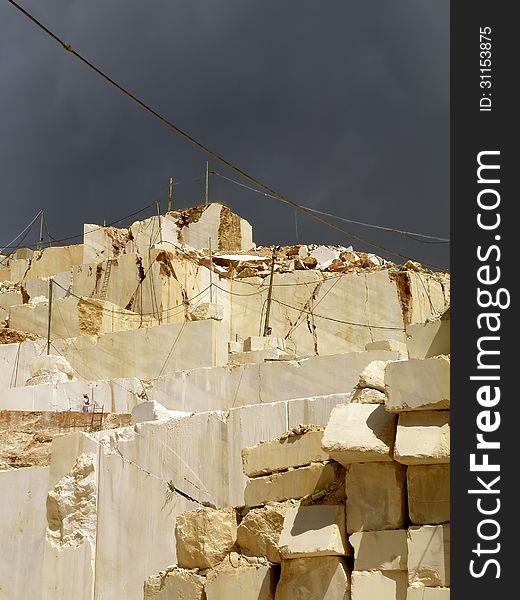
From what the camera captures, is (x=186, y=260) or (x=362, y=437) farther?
(x=186, y=260)

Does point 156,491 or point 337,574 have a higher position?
point 156,491

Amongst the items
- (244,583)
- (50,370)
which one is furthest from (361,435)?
(50,370)

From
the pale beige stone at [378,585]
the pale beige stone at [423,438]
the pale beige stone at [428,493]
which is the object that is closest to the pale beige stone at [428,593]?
the pale beige stone at [378,585]

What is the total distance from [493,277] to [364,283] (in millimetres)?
21013

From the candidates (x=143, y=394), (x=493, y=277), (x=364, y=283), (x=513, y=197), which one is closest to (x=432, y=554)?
(x=493, y=277)

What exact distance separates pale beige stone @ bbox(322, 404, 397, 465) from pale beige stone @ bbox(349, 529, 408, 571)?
582 millimetres

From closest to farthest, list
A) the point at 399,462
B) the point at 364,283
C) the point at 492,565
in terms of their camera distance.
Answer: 1. the point at 492,565
2. the point at 399,462
3. the point at 364,283

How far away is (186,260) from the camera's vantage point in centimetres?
2977

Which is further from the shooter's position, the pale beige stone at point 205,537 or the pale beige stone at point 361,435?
the pale beige stone at point 205,537

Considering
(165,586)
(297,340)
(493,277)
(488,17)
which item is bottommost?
(165,586)

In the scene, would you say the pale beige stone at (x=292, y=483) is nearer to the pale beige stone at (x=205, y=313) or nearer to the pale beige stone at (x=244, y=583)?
the pale beige stone at (x=244, y=583)

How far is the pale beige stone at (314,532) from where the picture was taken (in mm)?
8000

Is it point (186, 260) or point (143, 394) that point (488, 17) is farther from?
point (186, 260)

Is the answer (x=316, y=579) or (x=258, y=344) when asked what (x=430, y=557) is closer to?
(x=316, y=579)
